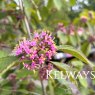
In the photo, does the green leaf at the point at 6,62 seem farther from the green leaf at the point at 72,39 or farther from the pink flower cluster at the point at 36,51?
the green leaf at the point at 72,39

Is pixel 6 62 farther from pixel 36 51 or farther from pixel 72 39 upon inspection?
pixel 72 39

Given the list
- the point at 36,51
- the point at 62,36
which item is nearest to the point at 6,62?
the point at 36,51

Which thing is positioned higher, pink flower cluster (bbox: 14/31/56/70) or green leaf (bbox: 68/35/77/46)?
green leaf (bbox: 68/35/77/46)

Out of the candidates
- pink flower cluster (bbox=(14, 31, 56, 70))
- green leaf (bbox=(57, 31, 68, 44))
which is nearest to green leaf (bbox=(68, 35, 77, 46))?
green leaf (bbox=(57, 31, 68, 44))

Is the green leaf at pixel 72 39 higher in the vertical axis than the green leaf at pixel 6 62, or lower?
higher

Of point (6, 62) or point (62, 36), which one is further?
point (62, 36)

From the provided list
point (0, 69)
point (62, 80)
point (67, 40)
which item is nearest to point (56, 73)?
point (62, 80)

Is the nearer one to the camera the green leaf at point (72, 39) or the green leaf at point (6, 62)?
the green leaf at point (6, 62)

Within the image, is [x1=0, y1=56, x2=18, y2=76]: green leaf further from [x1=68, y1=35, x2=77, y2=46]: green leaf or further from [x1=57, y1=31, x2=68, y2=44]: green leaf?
[x1=68, y1=35, x2=77, y2=46]: green leaf

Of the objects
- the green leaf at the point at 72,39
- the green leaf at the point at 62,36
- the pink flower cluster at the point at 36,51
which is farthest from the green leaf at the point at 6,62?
the green leaf at the point at 72,39
